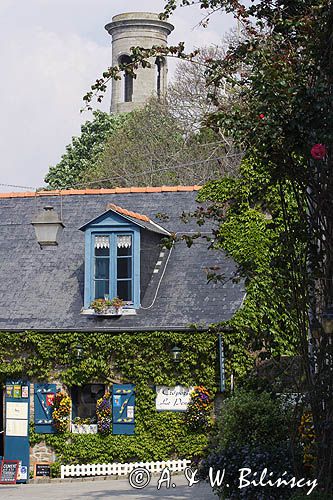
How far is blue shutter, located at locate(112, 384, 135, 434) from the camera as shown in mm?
18781

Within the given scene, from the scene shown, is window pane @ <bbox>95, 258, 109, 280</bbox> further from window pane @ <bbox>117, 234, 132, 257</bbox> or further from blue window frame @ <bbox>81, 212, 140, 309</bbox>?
window pane @ <bbox>117, 234, 132, 257</bbox>

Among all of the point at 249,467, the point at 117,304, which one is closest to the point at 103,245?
the point at 117,304

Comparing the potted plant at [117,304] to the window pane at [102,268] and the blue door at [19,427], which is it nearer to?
the window pane at [102,268]

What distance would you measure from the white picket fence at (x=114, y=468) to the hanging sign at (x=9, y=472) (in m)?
0.97

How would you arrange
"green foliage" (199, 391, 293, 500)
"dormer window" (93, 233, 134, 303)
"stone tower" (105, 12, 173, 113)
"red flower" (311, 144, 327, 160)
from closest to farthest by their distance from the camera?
"red flower" (311, 144, 327, 160), "green foliage" (199, 391, 293, 500), "dormer window" (93, 233, 134, 303), "stone tower" (105, 12, 173, 113)

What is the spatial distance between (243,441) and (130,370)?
6.28 metres

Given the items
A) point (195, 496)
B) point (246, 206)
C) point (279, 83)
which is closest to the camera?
point (279, 83)

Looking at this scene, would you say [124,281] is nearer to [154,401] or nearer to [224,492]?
[154,401]

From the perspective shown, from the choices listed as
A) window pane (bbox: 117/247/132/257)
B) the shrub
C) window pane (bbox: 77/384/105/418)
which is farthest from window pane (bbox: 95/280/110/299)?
the shrub

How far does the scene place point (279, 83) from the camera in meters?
9.98

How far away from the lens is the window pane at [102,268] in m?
19.5

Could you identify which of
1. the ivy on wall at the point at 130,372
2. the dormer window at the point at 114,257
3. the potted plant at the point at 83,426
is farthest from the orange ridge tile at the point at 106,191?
the potted plant at the point at 83,426

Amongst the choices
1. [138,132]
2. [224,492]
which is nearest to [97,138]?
[138,132]

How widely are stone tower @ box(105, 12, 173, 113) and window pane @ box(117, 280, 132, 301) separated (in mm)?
35873
